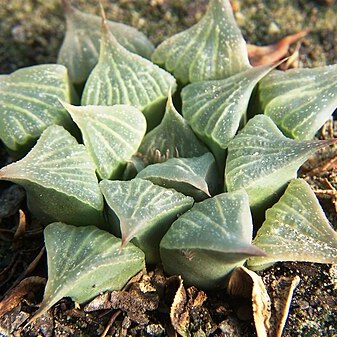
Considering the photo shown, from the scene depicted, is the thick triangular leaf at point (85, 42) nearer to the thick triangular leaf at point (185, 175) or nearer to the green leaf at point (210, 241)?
the thick triangular leaf at point (185, 175)

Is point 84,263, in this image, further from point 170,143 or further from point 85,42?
point 85,42

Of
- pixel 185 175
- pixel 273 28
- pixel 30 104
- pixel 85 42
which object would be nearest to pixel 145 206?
pixel 185 175

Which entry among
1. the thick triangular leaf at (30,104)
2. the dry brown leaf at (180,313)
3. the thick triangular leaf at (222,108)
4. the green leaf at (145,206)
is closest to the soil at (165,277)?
the dry brown leaf at (180,313)

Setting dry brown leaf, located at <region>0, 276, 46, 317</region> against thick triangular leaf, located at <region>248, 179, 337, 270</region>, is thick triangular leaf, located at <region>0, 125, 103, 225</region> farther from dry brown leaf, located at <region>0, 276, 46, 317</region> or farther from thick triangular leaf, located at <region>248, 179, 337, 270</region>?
thick triangular leaf, located at <region>248, 179, 337, 270</region>

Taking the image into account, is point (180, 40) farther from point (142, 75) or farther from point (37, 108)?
point (37, 108)

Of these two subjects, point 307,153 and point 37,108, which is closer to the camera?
point 307,153

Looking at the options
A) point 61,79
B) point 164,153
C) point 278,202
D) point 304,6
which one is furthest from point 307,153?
point 304,6
